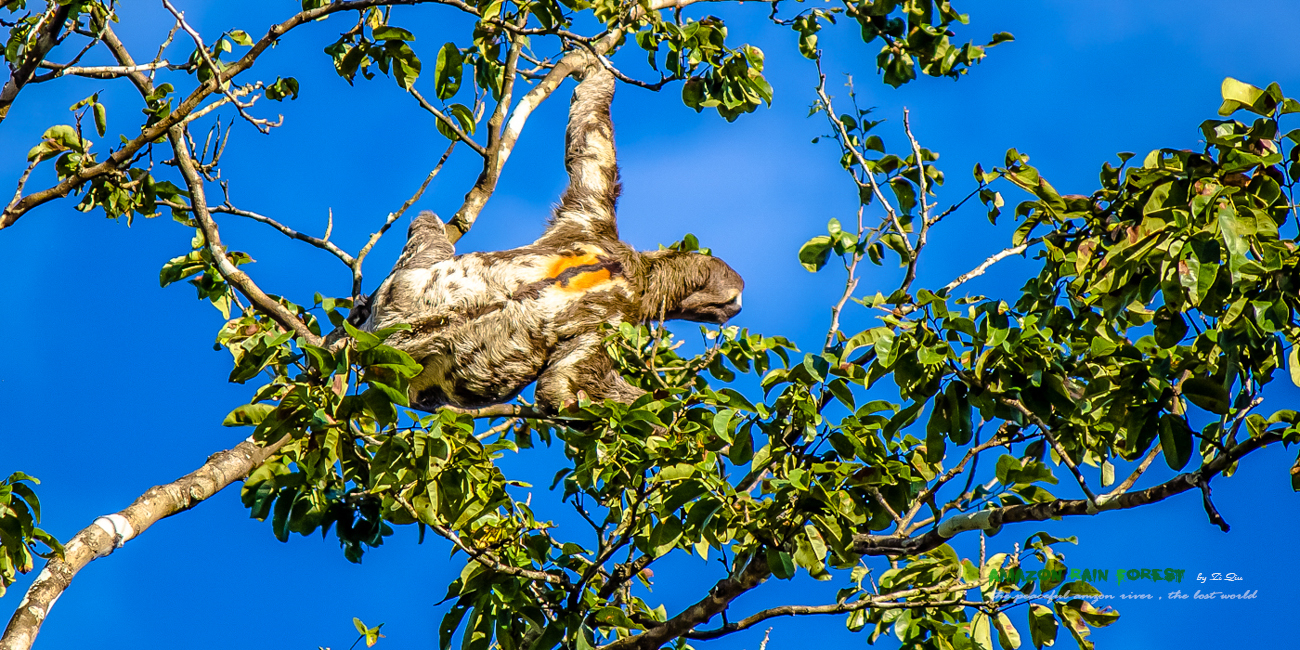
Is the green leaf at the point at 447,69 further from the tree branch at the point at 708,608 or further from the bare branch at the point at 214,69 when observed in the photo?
the tree branch at the point at 708,608

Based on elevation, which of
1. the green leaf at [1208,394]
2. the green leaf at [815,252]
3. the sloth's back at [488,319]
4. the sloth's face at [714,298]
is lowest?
the green leaf at [1208,394]

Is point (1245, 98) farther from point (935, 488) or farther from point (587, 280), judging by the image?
point (587, 280)

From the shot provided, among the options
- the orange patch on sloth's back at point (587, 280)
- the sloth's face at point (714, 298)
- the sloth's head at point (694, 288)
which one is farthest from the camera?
the sloth's face at point (714, 298)

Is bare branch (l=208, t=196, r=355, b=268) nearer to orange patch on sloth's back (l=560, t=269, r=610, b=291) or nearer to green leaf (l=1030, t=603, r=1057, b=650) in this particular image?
orange patch on sloth's back (l=560, t=269, r=610, b=291)

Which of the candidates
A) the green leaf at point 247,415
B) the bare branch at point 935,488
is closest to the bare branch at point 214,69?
the green leaf at point 247,415

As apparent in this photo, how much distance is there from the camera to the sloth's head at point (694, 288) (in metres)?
5.76

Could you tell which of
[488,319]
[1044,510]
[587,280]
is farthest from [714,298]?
[1044,510]

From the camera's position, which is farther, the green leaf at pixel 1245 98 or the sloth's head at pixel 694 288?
the sloth's head at pixel 694 288

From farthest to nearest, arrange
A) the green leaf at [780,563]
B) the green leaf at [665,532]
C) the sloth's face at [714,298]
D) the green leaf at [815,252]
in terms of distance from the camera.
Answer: the sloth's face at [714,298] < the green leaf at [815,252] < the green leaf at [665,532] < the green leaf at [780,563]

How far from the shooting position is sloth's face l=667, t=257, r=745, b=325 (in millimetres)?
5879

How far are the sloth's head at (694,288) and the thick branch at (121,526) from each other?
7.31ft

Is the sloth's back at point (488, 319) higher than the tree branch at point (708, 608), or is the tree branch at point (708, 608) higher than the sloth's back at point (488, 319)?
the sloth's back at point (488, 319)

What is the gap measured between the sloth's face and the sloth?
242mm

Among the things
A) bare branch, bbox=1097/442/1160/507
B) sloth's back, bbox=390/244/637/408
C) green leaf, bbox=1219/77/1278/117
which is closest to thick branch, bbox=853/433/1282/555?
bare branch, bbox=1097/442/1160/507
